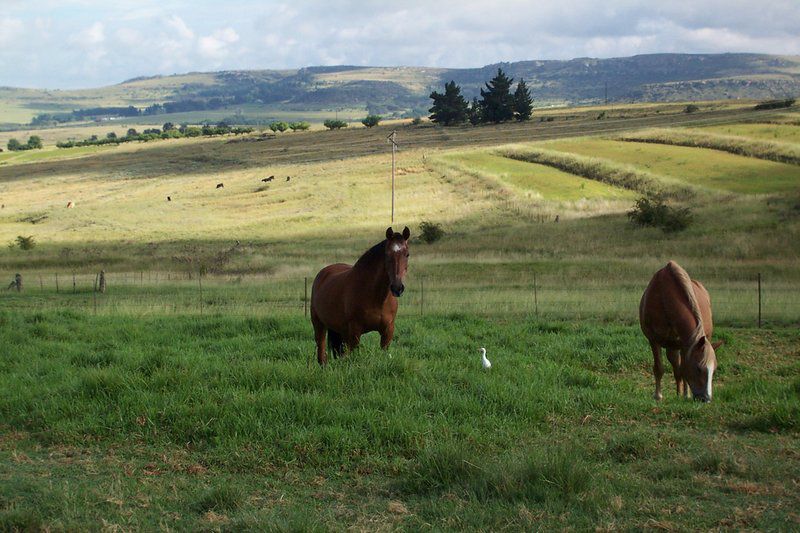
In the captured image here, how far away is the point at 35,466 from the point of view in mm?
8398

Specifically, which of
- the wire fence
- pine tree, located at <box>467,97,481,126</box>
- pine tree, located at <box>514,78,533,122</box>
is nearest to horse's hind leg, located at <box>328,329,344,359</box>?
the wire fence

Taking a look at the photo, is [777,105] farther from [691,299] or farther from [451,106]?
[691,299]

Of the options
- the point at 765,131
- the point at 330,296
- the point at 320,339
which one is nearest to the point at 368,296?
the point at 330,296

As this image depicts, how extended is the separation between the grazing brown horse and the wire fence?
9071 millimetres

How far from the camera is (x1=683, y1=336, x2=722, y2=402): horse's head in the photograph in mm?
10680

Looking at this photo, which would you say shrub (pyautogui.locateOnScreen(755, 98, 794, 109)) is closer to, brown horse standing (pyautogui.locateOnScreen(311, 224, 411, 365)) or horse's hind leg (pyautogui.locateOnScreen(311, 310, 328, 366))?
horse's hind leg (pyautogui.locateOnScreen(311, 310, 328, 366))

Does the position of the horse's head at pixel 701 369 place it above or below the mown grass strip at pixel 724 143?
below

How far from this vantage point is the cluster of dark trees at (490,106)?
114250 mm

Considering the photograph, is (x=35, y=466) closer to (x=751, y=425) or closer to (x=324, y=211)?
(x=751, y=425)

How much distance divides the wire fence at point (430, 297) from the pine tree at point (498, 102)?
8578 centimetres

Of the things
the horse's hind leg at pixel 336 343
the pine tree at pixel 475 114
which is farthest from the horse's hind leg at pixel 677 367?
the pine tree at pixel 475 114

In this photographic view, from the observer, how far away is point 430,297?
26.5 metres

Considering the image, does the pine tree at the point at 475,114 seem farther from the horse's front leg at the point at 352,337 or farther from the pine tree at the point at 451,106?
the horse's front leg at the point at 352,337

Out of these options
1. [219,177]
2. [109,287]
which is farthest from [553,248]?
[219,177]
